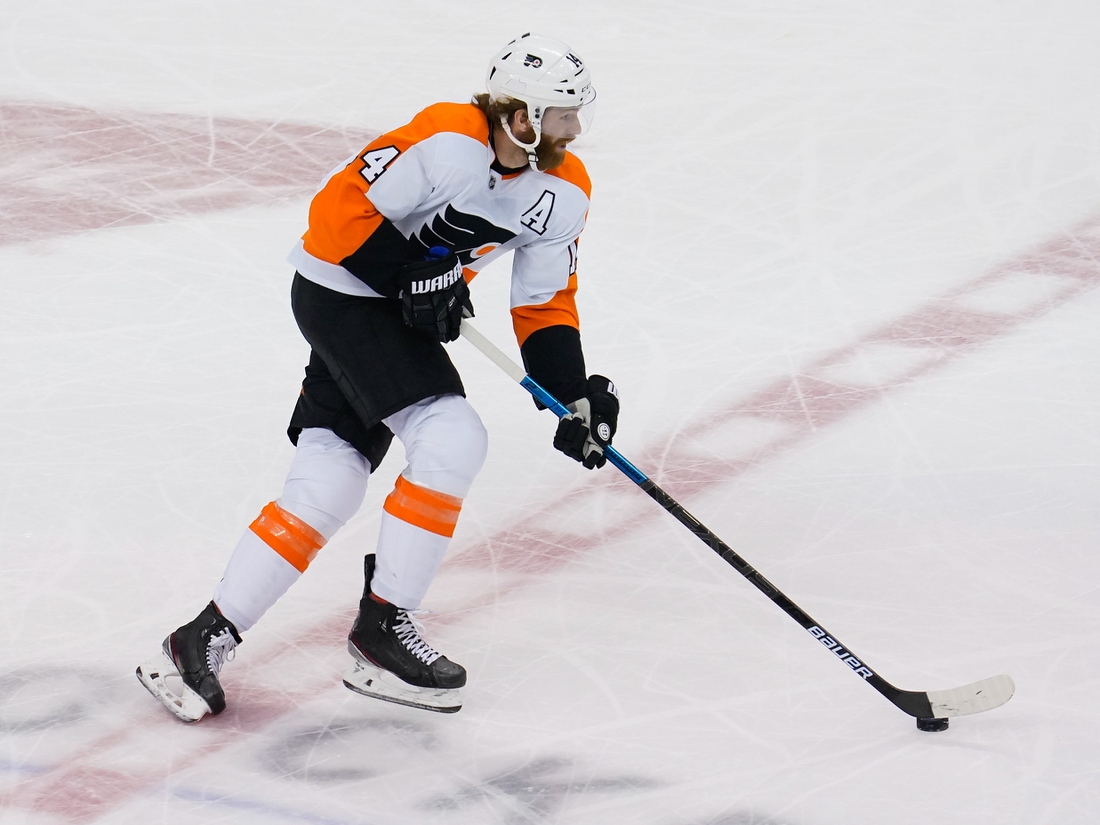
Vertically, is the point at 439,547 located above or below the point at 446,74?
below

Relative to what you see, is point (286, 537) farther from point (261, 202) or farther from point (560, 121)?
point (261, 202)

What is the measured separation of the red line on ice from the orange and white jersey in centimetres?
67

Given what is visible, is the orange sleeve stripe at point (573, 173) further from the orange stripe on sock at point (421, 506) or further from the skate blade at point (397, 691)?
the skate blade at point (397, 691)

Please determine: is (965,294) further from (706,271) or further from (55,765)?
(55,765)

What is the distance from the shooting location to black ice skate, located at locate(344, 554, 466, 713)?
2447mm

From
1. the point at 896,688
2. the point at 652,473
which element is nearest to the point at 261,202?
the point at 652,473

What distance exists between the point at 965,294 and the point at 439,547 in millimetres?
2420

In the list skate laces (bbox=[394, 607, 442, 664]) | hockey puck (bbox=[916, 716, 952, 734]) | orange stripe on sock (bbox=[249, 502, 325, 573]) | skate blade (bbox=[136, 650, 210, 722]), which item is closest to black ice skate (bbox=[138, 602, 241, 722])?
skate blade (bbox=[136, 650, 210, 722])

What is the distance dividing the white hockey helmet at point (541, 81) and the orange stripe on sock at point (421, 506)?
0.63 m

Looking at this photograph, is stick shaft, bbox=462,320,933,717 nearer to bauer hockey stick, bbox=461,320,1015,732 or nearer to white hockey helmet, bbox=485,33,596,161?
bauer hockey stick, bbox=461,320,1015,732

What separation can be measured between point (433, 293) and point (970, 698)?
115 centimetres

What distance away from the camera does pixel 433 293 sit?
7.86ft

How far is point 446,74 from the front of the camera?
577 centimetres

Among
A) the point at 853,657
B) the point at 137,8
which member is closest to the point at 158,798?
the point at 853,657
